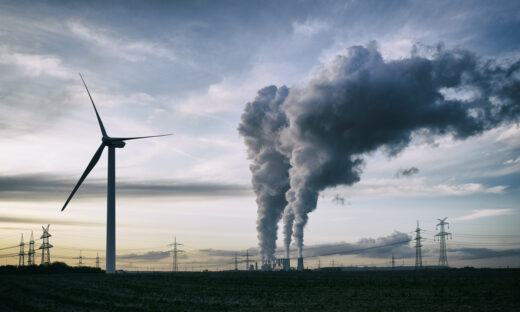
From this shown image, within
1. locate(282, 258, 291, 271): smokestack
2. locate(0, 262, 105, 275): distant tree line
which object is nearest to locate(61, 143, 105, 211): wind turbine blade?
locate(0, 262, 105, 275): distant tree line

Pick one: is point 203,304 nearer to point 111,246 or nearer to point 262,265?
point 111,246

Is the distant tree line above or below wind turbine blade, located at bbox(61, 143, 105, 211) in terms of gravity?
below

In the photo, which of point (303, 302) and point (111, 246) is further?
point (111, 246)

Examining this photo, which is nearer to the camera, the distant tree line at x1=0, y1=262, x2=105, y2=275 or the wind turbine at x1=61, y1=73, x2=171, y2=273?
the wind turbine at x1=61, y1=73, x2=171, y2=273

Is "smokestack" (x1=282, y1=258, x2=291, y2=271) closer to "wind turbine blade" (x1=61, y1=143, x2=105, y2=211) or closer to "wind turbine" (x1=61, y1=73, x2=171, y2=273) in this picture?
"wind turbine" (x1=61, y1=73, x2=171, y2=273)

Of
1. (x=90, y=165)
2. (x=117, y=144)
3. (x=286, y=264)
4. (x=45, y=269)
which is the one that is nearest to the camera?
(x=90, y=165)

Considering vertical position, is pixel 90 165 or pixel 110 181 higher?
pixel 90 165

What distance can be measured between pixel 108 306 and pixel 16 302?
13009 millimetres

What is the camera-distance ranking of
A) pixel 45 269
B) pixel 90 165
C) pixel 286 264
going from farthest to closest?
pixel 286 264 < pixel 45 269 < pixel 90 165

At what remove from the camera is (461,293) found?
62156mm

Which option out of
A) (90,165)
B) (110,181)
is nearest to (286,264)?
(110,181)

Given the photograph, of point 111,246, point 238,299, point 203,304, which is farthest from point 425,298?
point 111,246

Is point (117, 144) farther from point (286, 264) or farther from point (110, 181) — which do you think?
point (286, 264)

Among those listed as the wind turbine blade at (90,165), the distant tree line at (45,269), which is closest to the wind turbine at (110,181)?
the wind turbine blade at (90,165)
